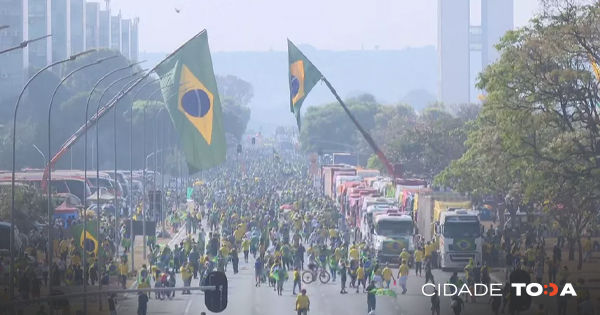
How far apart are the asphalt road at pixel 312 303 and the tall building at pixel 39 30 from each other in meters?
104

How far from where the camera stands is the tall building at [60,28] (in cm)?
16588

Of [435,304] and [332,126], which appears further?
[332,126]

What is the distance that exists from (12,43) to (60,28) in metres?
31.7

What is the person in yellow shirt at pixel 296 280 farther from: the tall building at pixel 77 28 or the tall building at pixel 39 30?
the tall building at pixel 77 28

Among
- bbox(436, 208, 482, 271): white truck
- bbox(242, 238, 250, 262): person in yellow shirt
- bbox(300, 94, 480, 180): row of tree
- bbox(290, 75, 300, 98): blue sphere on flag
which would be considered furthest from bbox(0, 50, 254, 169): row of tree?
bbox(436, 208, 482, 271): white truck

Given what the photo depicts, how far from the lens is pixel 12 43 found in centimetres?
13600

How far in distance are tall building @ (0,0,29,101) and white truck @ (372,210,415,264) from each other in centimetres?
8512

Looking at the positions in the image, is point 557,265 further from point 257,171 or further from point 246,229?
point 257,171

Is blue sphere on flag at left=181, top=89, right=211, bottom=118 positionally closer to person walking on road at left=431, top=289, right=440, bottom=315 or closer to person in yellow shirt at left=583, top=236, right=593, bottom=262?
person walking on road at left=431, top=289, right=440, bottom=315

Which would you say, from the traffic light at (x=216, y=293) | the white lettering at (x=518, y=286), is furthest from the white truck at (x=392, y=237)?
the white lettering at (x=518, y=286)

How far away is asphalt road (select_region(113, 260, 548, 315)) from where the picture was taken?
3959 cm

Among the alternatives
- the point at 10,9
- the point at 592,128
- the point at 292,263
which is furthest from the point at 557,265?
the point at 10,9

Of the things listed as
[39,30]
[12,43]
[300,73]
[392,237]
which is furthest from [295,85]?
[39,30]

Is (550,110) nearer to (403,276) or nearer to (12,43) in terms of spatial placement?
(403,276)
